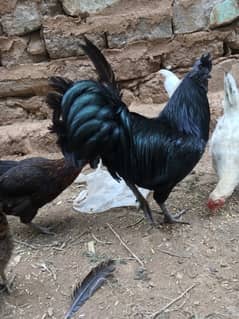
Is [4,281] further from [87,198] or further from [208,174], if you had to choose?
[208,174]

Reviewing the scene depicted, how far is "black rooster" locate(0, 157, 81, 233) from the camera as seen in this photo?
3454 mm

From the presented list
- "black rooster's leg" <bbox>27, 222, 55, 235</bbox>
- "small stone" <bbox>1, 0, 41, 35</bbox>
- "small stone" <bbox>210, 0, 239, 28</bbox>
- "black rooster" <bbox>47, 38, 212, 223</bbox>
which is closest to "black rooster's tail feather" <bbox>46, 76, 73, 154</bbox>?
"black rooster" <bbox>47, 38, 212, 223</bbox>

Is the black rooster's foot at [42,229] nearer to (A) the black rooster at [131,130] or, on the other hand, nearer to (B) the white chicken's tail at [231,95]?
(A) the black rooster at [131,130]

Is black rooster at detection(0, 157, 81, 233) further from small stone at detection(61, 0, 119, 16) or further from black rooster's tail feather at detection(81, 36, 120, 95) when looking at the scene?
small stone at detection(61, 0, 119, 16)

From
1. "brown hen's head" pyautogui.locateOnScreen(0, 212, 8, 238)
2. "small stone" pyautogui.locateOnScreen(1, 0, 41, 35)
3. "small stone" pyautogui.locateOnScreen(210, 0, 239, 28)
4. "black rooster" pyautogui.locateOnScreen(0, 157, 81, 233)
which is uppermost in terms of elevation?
"small stone" pyautogui.locateOnScreen(1, 0, 41, 35)

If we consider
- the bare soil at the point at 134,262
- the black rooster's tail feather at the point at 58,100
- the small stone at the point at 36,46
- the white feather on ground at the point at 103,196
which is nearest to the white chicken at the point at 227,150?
the bare soil at the point at 134,262

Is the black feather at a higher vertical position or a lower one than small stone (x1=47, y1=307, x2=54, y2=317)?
higher

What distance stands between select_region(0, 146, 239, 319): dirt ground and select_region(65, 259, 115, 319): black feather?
0.03m

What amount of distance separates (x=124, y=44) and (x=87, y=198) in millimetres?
1437

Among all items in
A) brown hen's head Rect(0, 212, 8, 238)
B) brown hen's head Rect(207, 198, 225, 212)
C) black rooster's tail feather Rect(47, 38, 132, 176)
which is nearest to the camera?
brown hen's head Rect(0, 212, 8, 238)

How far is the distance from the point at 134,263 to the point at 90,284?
0.34 m

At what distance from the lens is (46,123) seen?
185 inches

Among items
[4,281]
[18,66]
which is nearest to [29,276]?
[4,281]

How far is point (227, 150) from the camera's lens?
3553 millimetres
